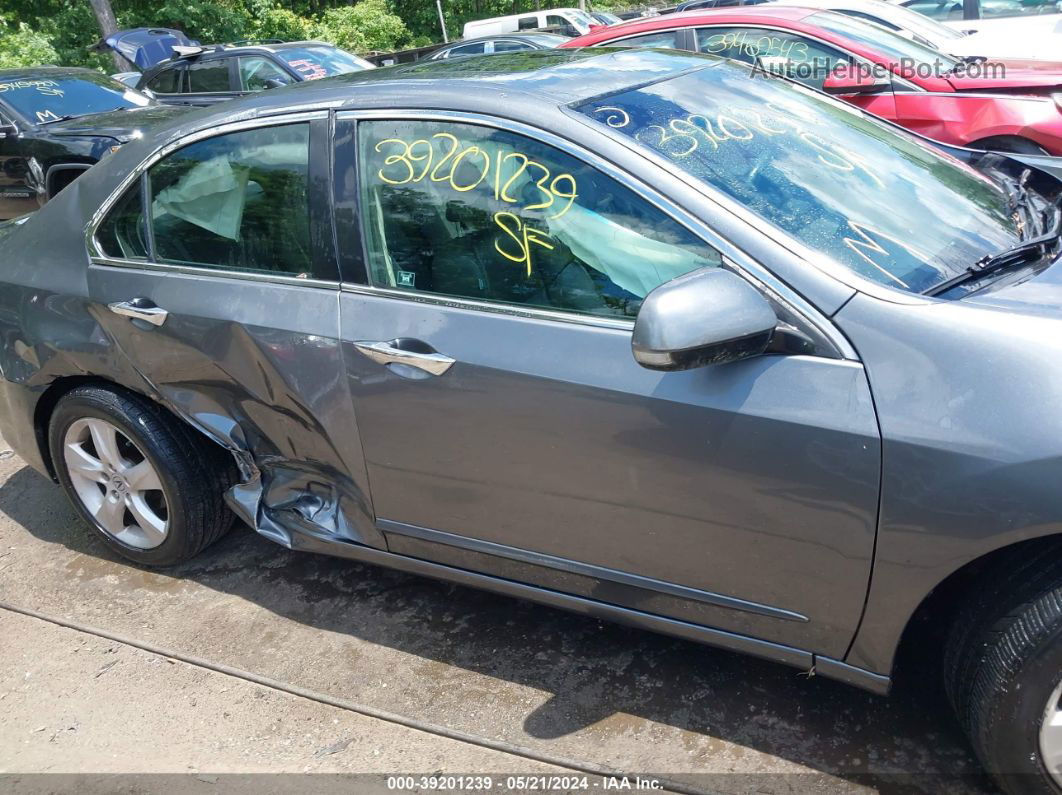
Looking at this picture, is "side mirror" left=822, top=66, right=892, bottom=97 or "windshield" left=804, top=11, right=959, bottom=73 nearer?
"side mirror" left=822, top=66, right=892, bottom=97

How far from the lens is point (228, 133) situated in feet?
9.99

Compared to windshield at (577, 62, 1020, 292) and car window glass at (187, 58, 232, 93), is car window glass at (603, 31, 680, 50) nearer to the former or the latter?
windshield at (577, 62, 1020, 292)

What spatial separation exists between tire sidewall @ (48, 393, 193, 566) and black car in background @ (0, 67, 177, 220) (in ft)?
14.5

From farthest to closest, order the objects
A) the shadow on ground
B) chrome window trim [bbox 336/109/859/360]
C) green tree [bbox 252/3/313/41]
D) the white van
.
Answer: green tree [bbox 252/3/313/41] → the white van → the shadow on ground → chrome window trim [bbox 336/109/859/360]

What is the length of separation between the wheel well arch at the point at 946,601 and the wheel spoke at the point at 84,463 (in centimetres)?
266

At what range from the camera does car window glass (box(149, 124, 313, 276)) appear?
9.38 ft

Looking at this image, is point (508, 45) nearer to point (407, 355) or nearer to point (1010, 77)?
point (1010, 77)

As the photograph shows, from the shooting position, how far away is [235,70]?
431 inches

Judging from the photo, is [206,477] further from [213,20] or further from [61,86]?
[213,20]

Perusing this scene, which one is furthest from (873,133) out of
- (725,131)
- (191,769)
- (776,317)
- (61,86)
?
(61,86)

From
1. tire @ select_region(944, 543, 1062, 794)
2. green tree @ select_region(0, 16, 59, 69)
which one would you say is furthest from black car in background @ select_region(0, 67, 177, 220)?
green tree @ select_region(0, 16, 59, 69)

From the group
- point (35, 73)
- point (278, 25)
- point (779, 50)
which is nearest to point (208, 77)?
point (35, 73)

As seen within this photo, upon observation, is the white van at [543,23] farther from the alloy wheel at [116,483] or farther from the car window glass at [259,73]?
the alloy wheel at [116,483]

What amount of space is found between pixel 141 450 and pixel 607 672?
1.69 meters
